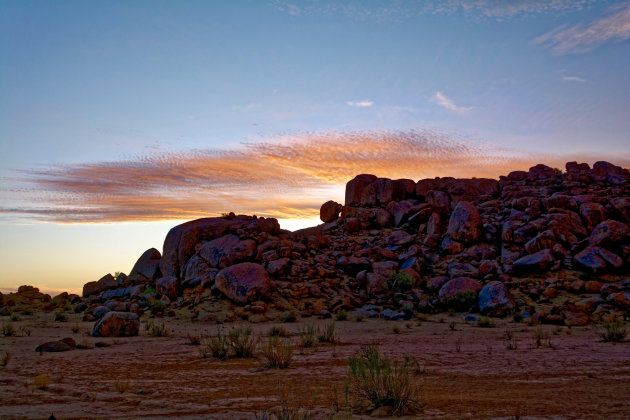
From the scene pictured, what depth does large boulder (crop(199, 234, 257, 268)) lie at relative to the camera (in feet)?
83.7

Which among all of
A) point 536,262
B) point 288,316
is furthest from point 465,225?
point 288,316

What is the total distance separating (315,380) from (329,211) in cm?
2787

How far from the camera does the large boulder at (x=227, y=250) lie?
2551 cm

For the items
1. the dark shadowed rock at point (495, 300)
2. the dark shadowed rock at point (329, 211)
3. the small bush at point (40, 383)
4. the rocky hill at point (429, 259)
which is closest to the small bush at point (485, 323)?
the rocky hill at point (429, 259)

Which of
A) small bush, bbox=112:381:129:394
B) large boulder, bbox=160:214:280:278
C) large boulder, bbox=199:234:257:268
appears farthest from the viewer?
large boulder, bbox=160:214:280:278

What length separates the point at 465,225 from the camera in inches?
1066

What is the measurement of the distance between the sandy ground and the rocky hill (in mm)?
7017

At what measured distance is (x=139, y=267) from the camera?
1232 inches

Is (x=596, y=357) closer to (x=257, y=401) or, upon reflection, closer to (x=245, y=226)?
(x=257, y=401)

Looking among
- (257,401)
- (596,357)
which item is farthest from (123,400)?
(596,357)

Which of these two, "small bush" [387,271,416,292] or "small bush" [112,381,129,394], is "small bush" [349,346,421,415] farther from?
"small bush" [387,271,416,292]

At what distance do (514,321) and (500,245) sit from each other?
27.9 feet

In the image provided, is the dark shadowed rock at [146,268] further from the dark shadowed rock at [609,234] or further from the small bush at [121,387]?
the dark shadowed rock at [609,234]

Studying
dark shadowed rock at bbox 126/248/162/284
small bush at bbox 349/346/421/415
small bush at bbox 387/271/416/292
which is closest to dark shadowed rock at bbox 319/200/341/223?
dark shadowed rock at bbox 126/248/162/284
